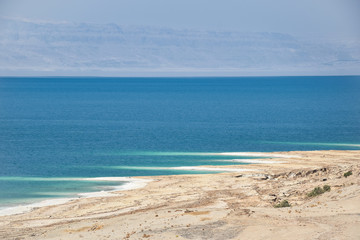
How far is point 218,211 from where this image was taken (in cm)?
3391

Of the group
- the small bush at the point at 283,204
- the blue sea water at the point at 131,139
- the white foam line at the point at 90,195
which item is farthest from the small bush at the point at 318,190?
the blue sea water at the point at 131,139


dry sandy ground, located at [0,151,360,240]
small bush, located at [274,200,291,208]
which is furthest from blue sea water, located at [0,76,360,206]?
small bush, located at [274,200,291,208]

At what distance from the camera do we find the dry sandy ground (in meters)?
30.1

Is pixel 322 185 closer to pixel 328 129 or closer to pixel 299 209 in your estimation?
pixel 299 209

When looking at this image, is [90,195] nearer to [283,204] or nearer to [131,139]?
[283,204]

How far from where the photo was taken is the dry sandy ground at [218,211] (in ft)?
98.8

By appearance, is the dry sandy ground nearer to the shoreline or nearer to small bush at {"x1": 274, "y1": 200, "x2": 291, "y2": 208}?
small bush at {"x1": 274, "y1": 200, "x2": 291, "y2": 208}

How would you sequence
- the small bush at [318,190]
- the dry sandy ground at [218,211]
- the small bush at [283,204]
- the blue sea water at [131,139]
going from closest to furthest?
the dry sandy ground at [218,211] < the small bush at [283,204] < the small bush at [318,190] < the blue sea water at [131,139]

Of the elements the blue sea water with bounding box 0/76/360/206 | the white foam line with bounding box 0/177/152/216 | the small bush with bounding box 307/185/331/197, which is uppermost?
the blue sea water with bounding box 0/76/360/206

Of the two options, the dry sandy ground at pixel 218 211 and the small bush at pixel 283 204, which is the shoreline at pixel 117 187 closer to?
the dry sandy ground at pixel 218 211

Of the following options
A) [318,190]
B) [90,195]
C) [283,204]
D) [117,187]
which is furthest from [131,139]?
[283,204]

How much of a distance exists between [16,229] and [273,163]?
1067 inches

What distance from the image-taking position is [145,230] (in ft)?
102

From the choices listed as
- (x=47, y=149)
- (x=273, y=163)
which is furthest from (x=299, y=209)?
(x=47, y=149)
